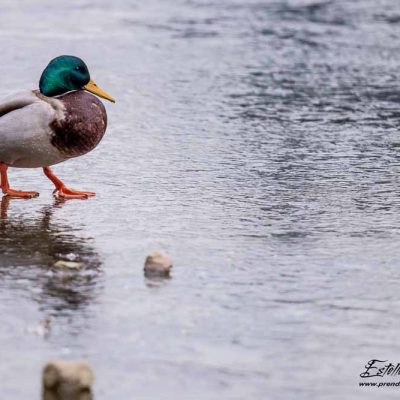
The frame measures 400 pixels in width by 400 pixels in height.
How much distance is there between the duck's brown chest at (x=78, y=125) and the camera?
19.8 ft

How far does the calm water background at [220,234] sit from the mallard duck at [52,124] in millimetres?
241

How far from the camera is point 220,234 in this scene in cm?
538

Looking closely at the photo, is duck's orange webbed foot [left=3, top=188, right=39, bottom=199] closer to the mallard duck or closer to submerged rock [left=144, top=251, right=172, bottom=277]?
the mallard duck

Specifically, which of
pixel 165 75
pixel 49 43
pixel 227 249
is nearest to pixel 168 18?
pixel 49 43

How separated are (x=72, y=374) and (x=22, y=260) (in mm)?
1537

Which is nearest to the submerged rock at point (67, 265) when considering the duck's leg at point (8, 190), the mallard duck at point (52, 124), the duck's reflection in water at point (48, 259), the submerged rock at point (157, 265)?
the duck's reflection in water at point (48, 259)

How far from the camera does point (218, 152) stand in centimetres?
737

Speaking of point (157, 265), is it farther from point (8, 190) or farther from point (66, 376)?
point (8, 190)

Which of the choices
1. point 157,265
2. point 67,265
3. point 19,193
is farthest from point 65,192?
point 157,265

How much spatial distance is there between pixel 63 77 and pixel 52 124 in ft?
1.27

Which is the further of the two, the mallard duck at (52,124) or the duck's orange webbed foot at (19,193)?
the duck's orange webbed foot at (19,193)

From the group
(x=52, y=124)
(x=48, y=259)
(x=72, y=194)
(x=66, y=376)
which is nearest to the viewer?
(x=66, y=376)

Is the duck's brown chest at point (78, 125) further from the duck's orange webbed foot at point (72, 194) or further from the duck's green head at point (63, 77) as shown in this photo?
the duck's orange webbed foot at point (72, 194)

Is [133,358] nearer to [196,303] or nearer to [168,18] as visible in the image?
[196,303]
